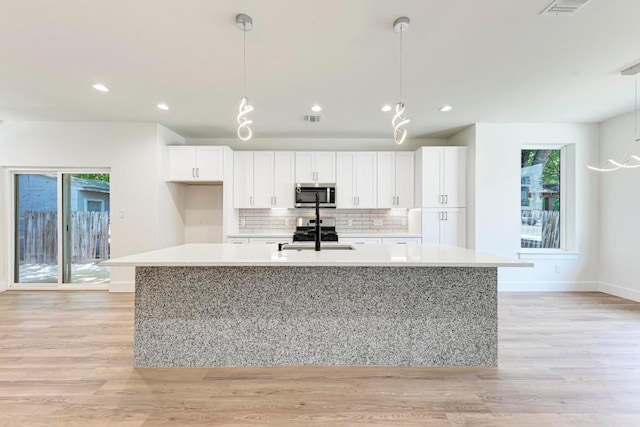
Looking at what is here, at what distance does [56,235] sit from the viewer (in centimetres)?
471

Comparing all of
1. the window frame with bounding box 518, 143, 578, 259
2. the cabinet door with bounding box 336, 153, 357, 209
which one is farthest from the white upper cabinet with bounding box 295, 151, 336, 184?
the window frame with bounding box 518, 143, 578, 259

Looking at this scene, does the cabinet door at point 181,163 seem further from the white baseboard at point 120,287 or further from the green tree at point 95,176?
the white baseboard at point 120,287

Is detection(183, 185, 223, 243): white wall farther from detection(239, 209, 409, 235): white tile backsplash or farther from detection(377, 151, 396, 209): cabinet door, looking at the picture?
detection(377, 151, 396, 209): cabinet door

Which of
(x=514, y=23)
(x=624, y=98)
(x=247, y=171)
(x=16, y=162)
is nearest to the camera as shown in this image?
(x=514, y=23)

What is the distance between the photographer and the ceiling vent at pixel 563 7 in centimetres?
194

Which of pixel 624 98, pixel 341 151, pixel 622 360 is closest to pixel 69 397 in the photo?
pixel 622 360

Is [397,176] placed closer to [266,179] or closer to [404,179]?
[404,179]

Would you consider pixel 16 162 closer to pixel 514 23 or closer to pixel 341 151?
pixel 341 151

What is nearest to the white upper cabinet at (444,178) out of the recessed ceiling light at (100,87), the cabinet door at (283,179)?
the cabinet door at (283,179)

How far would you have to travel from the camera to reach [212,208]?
5441mm

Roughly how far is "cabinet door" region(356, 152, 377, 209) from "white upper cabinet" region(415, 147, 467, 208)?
Result: 799 mm

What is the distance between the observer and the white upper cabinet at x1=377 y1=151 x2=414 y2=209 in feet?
17.0

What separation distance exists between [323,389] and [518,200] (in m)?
4.17

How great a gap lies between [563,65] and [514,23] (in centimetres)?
105
